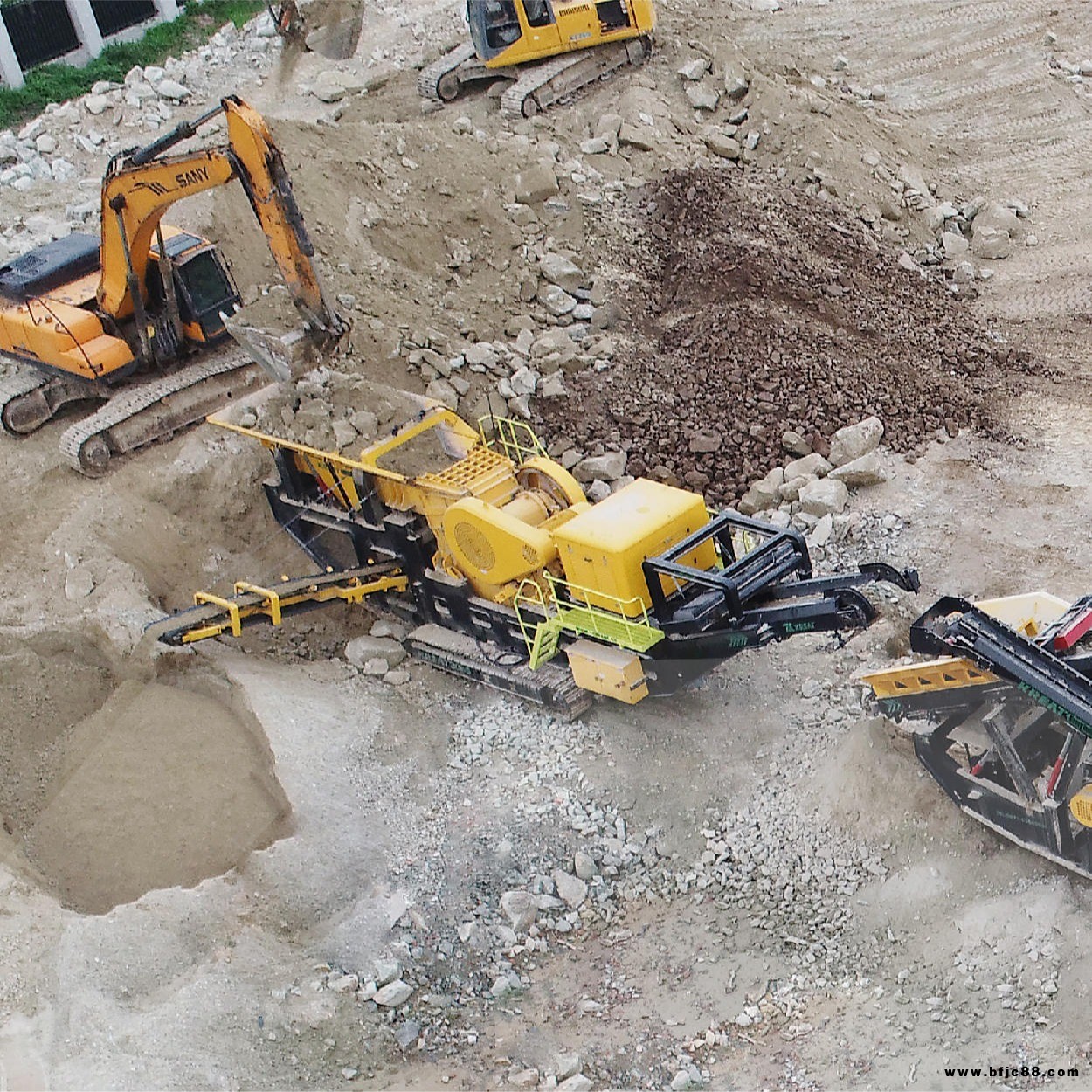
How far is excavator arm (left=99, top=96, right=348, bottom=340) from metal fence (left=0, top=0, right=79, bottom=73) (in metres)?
13.6

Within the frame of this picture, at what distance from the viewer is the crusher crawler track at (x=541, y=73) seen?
19.4 metres

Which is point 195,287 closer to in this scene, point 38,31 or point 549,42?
point 549,42

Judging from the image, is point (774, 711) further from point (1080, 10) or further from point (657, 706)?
point (1080, 10)

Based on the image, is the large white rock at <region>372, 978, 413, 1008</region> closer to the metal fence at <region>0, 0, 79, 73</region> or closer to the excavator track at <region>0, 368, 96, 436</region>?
the excavator track at <region>0, 368, 96, 436</region>

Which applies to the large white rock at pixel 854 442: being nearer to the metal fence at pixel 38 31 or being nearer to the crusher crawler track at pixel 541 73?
the crusher crawler track at pixel 541 73

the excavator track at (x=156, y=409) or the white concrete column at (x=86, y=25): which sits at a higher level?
the white concrete column at (x=86, y=25)

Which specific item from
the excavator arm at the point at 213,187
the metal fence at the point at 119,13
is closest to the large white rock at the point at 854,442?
the excavator arm at the point at 213,187

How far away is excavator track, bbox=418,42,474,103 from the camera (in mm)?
19859

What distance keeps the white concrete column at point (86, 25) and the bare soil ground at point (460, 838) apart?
13151 mm

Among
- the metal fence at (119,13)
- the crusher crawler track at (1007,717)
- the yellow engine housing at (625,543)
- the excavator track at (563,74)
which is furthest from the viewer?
the metal fence at (119,13)

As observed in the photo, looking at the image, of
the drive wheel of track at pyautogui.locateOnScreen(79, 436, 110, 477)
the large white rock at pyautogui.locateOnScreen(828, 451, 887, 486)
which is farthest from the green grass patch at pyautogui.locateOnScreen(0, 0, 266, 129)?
the large white rock at pyautogui.locateOnScreen(828, 451, 887, 486)

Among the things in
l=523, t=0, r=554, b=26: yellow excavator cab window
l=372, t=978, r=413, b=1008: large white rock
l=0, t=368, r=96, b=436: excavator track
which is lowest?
l=372, t=978, r=413, b=1008: large white rock

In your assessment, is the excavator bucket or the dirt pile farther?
the dirt pile

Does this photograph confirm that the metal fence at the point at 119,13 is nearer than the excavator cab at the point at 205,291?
No
